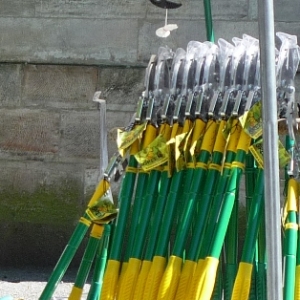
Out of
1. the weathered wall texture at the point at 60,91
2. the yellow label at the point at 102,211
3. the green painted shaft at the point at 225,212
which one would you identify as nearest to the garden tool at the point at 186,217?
the green painted shaft at the point at 225,212

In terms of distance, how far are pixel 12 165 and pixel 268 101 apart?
305 cm

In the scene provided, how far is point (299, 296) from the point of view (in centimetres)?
273

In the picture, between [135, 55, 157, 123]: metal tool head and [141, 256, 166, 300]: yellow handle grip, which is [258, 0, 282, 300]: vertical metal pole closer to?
[141, 256, 166, 300]: yellow handle grip

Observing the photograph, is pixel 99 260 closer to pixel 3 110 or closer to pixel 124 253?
pixel 124 253

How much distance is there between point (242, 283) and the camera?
8.79 feet

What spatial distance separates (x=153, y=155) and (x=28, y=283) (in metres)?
2.12

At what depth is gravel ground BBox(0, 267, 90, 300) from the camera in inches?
177

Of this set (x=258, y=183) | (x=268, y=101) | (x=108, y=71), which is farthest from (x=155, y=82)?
(x=108, y=71)

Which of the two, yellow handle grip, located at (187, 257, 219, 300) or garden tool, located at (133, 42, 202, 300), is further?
garden tool, located at (133, 42, 202, 300)

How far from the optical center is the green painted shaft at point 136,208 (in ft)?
9.77

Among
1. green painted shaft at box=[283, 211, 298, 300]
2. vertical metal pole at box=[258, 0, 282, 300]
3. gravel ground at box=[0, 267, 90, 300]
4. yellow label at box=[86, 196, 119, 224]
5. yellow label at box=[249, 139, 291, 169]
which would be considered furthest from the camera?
gravel ground at box=[0, 267, 90, 300]

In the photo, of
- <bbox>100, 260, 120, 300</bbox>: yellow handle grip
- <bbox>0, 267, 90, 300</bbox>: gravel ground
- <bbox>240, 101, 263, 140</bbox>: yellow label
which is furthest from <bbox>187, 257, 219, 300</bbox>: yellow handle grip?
<bbox>0, 267, 90, 300</bbox>: gravel ground

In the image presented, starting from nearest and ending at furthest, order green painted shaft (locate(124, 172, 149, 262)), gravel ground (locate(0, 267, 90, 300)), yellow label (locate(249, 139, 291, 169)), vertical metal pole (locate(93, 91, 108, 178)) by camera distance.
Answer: yellow label (locate(249, 139, 291, 169)) → green painted shaft (locate(124, 172, 149, 262)) → vertical metal pole (locate(93, 91, 108, 178)) → gravel ground (locate(0, 267, 90, 300))

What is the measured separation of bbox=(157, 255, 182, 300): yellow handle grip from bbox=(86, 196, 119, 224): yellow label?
1.23 feet
